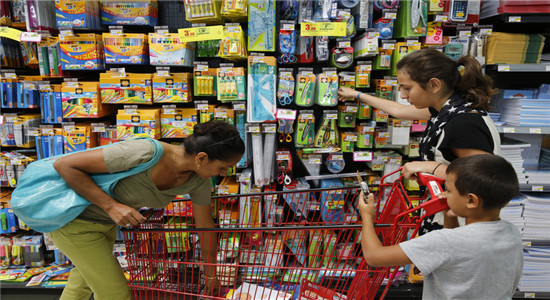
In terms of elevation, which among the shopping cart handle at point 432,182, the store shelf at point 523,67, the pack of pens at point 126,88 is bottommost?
the shopping cart handle at point 432,182

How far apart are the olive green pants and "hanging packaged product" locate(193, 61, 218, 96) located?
4.70 ft

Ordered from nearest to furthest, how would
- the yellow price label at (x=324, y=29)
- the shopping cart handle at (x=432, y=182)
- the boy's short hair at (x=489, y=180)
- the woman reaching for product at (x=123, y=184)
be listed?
the boy's short hair at (x=489, y=180)
the shopping cart handle at (x=432, y=182)
the woman reaching for product at (x=123, y=184)
the yellow price label at (x=324, y=29)

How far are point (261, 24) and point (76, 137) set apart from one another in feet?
5.99

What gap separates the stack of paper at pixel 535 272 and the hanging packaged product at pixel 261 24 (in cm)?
273

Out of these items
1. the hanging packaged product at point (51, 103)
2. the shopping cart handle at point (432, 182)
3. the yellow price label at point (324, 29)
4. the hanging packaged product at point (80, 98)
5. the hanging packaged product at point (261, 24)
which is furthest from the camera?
the hanging packaged product at point (51, 103)

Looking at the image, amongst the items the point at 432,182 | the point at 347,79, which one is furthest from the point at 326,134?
the point at 432,182

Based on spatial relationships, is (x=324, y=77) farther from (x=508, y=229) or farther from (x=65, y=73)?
(x=65, y=73)

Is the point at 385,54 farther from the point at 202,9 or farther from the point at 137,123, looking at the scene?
the point at 137,123

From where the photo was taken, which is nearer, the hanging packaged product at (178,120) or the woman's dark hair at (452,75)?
the woman's dark hair at (452,75)

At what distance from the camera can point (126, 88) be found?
9.94 feet

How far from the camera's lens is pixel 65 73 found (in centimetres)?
319

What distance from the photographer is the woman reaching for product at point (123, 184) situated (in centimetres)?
171

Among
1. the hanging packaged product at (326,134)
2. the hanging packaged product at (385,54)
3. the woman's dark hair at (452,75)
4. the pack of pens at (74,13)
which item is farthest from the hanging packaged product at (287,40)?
the pack of pens at (74,13)

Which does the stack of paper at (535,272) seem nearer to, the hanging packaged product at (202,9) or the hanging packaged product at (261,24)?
the hanging packaged product at (261,24)
